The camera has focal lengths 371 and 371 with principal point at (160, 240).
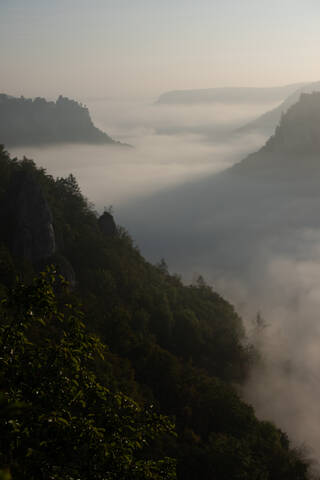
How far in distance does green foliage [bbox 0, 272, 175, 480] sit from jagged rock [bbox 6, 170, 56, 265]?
52772 mm

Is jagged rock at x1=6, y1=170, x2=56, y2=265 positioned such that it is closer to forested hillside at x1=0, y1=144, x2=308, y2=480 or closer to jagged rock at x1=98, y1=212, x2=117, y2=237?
forested hillside at x1=0, y1=144, x2=308, y2=480

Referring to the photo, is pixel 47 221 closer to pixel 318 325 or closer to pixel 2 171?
pixel 2 171

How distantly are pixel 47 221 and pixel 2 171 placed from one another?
16.3m

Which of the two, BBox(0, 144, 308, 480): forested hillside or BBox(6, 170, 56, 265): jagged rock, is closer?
BBox(0, 144, 308, 480): forested hillside

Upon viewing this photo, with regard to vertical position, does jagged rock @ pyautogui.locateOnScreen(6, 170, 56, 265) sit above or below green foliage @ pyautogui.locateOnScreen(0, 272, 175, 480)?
above

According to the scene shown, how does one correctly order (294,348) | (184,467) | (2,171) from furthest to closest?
(294,348) → (2,171) → (184,467)

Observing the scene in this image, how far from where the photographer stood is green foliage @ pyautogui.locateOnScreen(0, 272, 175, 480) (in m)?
9.56

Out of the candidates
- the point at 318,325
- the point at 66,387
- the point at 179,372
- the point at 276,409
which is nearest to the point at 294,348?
the point at 318,325

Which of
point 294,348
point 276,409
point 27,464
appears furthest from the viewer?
point 294,348

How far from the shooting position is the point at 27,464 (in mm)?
9312

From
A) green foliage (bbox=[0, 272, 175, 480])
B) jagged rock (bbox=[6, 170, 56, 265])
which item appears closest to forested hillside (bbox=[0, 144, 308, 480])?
green foliage (bbox=[0, 272, 175, 480])

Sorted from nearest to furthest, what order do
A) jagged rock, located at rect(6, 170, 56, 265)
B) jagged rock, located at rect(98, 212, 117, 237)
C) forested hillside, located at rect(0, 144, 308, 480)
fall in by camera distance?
forested hillside, located at rect(0, 144, 308, 480) < jagged rock, located at rect(6, 170, 56, 265) < jagged rock, located at rect(98, 212, 117, 237)

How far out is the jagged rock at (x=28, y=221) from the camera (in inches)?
2422

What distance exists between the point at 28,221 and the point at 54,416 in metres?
57.2
